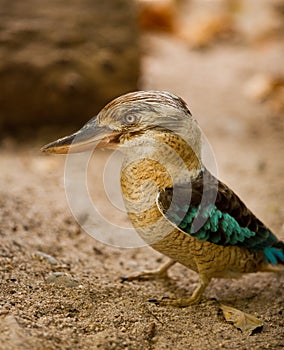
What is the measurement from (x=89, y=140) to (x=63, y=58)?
2.75 m

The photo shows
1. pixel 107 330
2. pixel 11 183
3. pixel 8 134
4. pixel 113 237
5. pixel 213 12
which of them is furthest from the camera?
pixel 213 12

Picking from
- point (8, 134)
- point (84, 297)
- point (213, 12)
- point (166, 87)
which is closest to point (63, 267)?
point (84, 297)

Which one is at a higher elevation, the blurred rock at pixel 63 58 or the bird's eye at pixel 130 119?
the bird's eye at pixel 130 119

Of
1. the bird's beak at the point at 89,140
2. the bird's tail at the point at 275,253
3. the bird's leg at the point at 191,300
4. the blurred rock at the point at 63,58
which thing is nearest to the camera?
the bird's beak at the point at 89,140

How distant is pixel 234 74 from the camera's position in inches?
285

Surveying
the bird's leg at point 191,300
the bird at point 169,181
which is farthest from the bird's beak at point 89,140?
the bird's leg at point 191,300

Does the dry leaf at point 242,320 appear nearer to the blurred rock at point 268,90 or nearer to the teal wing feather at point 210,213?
the teal wing feather at point 210,213

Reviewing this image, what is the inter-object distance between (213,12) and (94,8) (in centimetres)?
430

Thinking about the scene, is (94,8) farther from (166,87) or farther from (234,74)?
(234,74)

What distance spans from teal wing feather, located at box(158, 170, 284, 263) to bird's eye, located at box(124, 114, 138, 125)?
1.09ft

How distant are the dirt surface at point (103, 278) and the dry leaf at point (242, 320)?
3 cm

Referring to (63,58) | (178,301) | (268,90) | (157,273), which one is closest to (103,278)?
(157,273)

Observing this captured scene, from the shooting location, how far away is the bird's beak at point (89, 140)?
2.61 meters

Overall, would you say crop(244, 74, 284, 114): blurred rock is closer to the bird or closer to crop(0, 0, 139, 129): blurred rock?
crop(0, 0, 139, 129): blurred rock
